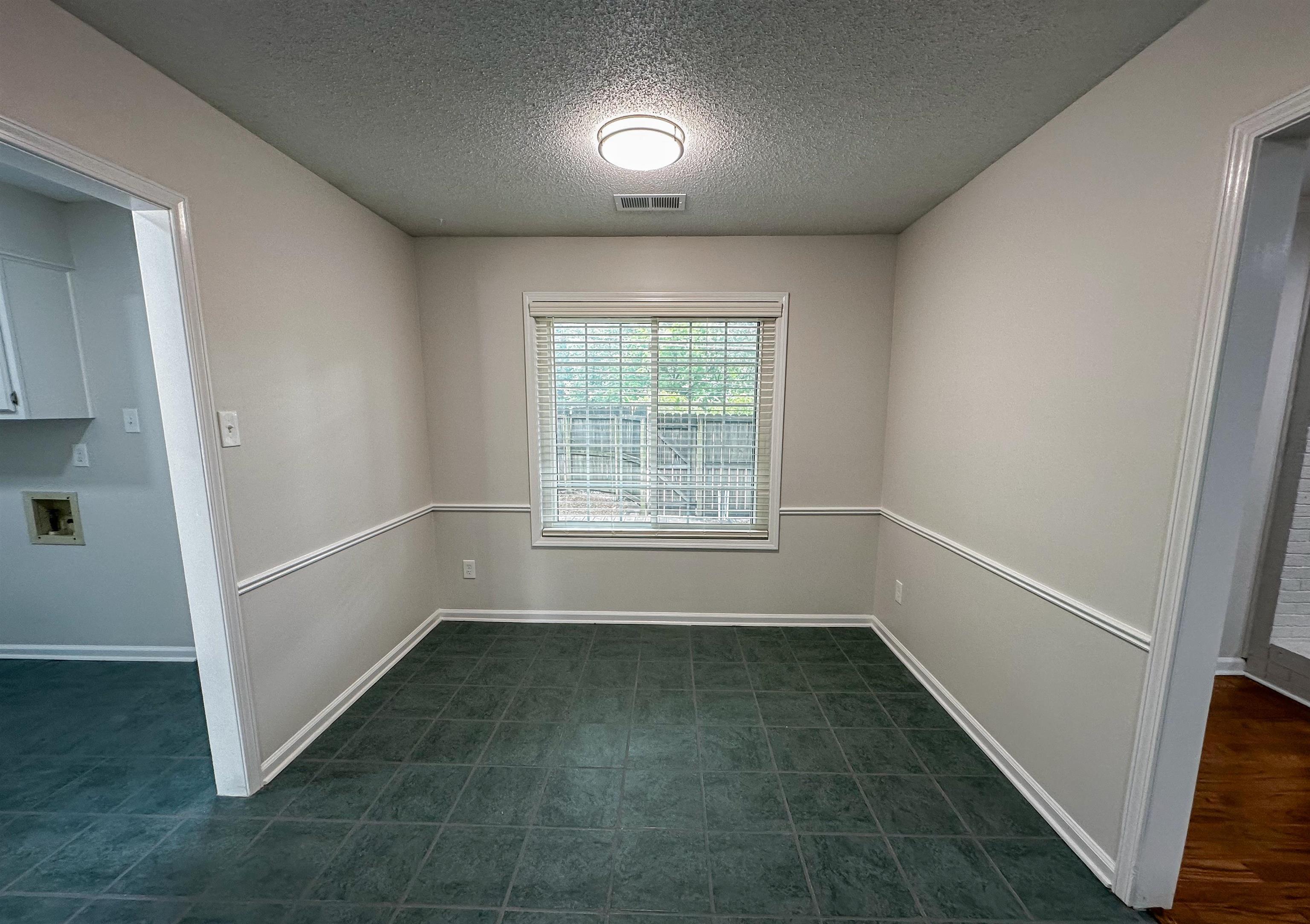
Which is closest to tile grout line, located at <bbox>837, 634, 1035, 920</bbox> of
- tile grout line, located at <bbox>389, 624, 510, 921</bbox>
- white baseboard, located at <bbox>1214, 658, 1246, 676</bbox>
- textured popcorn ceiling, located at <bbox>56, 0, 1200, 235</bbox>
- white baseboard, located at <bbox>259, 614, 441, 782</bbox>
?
tile grout line, located at <bbox>389, 624, 510, 921</bbox>

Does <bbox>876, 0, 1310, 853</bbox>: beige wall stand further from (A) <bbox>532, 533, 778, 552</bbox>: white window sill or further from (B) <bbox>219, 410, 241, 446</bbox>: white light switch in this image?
(B) <bbox>219, 410, 241, 446</bbox>: white light switch

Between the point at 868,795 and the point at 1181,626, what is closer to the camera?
the point at 1181,626

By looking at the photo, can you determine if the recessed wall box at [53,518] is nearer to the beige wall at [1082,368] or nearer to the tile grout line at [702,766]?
the tile grout line at [702,766]

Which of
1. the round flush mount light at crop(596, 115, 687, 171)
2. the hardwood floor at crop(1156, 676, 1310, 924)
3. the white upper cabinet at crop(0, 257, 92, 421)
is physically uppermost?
the round flush mount light at crop(596, 115, 687, 171)

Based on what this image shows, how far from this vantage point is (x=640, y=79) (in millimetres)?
1402

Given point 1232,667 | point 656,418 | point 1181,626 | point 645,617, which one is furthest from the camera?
point 645,617

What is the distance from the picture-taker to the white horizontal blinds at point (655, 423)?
9.27 feet

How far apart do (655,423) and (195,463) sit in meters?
2.09

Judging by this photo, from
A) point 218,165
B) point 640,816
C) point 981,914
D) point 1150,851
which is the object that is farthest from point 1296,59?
point 218,165

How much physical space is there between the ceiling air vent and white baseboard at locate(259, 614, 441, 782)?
107 inches

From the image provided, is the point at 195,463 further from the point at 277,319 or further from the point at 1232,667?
the point at 1232,667

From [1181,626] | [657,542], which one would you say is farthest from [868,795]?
[657,542]

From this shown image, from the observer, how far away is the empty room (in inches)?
47.7

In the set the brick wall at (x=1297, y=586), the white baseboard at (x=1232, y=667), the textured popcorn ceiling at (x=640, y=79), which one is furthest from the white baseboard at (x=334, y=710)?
the brick wall at (x=1297, y=586)
